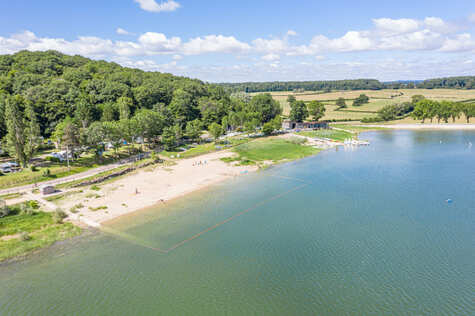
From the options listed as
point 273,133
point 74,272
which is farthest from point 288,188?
point 273,133

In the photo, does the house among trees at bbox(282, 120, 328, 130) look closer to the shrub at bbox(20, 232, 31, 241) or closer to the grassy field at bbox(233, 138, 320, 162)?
the grassy field at bbox(233, 138, 320, 162)

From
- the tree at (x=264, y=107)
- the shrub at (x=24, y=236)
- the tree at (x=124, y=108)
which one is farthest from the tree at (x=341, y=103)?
the shrub at (x=24, y=236)

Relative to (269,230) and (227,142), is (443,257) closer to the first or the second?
(269,230)

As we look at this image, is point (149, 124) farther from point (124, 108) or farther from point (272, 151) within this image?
point (272, 151)

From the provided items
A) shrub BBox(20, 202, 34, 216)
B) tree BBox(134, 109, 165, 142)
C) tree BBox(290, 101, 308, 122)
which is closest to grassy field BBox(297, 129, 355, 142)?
tree BBox(290, 101, 308, 122)

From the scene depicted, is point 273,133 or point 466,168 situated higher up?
point 273,133

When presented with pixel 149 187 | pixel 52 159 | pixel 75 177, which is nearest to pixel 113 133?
pixel 52 159
